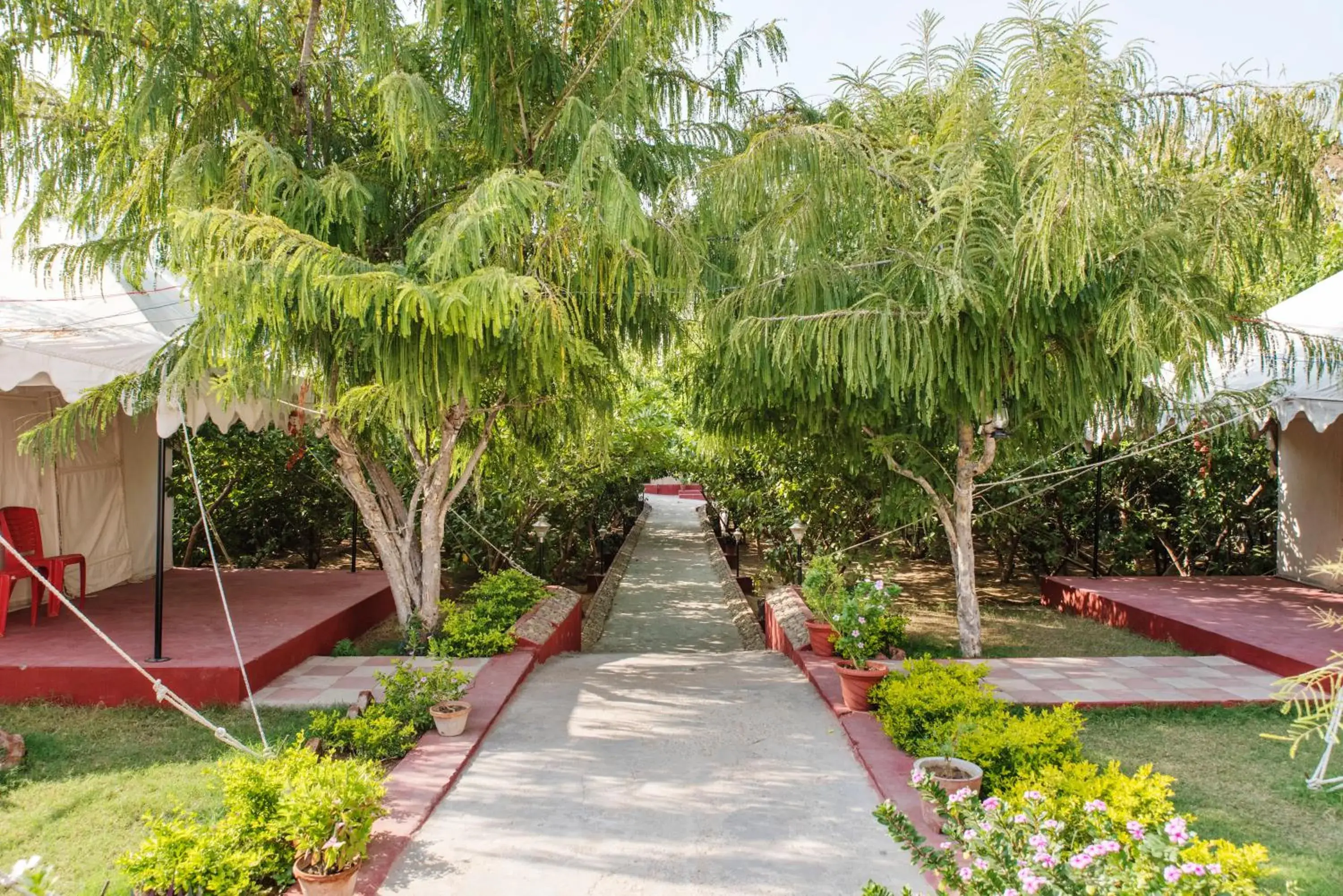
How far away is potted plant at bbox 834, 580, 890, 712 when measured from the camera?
5871mm

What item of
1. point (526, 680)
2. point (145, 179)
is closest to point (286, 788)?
point (526, 680)

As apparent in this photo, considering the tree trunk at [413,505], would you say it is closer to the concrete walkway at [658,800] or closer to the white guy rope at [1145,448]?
the concrete walkway at [658,800]

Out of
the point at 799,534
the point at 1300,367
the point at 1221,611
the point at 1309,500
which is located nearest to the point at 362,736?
the point at 799,534

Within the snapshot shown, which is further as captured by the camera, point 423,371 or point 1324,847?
point 423,371

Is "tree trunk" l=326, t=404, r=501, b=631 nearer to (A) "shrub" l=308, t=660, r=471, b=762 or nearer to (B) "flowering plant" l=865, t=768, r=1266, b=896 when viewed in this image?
(A) "shrub" l=308, t=660, r=471, b=762

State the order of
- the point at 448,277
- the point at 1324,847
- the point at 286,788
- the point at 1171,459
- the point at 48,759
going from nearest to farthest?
the point at 286,788, the point at 1324,847, the point at 48,759, the point at 448,277, the point at 1171,459

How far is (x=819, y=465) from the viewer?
389 inches

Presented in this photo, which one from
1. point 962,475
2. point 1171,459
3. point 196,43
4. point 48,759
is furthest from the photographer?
point 1171,459

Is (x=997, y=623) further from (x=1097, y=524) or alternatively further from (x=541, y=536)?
(x=541, y=536)

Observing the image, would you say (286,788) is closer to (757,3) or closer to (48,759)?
(48,759)

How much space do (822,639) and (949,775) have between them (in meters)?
3.07

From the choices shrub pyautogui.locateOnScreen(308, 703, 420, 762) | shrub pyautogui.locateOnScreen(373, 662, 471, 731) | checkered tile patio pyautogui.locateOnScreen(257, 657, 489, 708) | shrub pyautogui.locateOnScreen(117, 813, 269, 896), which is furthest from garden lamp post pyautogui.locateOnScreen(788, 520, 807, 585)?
shrub pyautogui.locateOnScreen(117, 813, 269, 896)

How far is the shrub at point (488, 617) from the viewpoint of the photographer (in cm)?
725

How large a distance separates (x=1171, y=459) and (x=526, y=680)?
831 cm
